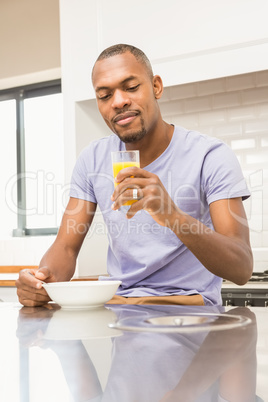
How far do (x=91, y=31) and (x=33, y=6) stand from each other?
1247 mm

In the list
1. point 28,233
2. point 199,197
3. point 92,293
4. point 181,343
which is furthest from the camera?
point 28,233

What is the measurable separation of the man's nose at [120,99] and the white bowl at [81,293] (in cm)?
71

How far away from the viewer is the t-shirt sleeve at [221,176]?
155 cm

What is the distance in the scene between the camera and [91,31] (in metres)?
3.02

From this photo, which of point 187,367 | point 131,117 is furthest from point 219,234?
point 187,367

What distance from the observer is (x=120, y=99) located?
1.70 metres

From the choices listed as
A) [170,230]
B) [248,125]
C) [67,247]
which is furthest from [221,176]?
[248,125]

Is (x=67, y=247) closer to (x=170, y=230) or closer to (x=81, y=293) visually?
(x=170, y=230)

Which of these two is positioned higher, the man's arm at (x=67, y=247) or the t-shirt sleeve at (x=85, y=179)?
the t-shirt sleeve at (x=85, y=179)

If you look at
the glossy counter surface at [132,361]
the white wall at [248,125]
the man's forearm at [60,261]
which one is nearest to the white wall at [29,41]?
the white wall at [248,125]

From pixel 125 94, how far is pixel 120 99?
0.03 m

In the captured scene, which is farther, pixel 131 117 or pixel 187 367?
pixel 131 117

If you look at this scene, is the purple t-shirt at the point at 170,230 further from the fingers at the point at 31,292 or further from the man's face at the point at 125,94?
the fingers at the point at 31,292

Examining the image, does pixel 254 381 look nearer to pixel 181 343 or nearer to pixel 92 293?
pixel 181 343
